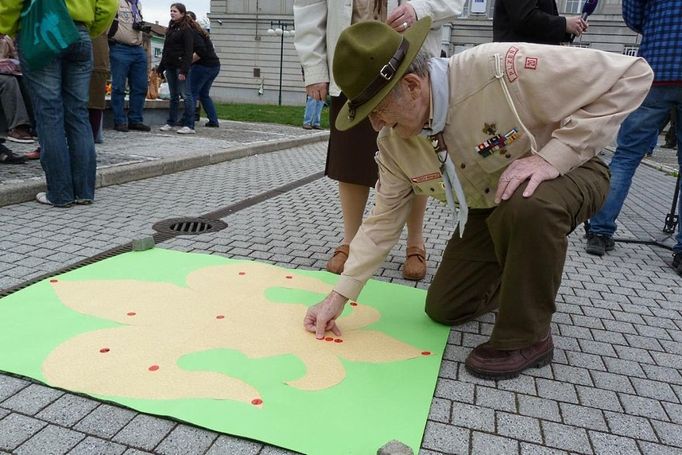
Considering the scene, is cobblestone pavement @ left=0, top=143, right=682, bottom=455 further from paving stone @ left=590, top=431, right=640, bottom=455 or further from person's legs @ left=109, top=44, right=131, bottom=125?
person's legs @ left=109, top=44, right=131, bottom=125

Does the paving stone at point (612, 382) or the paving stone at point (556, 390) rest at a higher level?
the paving stone at point (556, 390)

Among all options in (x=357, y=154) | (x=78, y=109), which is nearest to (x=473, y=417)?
(x=357, y=154)

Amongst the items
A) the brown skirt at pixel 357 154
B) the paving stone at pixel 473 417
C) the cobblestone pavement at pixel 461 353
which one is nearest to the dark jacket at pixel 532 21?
the brown skirt at pixel 357 154

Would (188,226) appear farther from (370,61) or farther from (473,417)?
(473,417)

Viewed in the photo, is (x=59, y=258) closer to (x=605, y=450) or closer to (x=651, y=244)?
(x=605, y=450)

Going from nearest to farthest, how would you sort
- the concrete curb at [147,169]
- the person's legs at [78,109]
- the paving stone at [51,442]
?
the paving stone at [51,442]
the person's legs at [78,109]
the concrete curb at [147,169]

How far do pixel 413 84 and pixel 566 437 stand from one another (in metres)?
1.22

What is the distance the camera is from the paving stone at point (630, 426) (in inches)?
69.4

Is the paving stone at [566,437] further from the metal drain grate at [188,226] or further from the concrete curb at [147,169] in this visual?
the concrete curb at [147,169]

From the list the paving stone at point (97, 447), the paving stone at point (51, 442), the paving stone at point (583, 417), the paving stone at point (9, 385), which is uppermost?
the paving stone at point (9, 385)

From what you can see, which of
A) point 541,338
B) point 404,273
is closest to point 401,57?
point 541,338

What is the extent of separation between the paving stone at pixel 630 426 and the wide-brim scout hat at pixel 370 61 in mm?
1291

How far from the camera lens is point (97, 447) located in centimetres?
156

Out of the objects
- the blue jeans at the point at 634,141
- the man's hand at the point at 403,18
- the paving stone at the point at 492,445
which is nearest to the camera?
the paving stone at the point at 492,445
